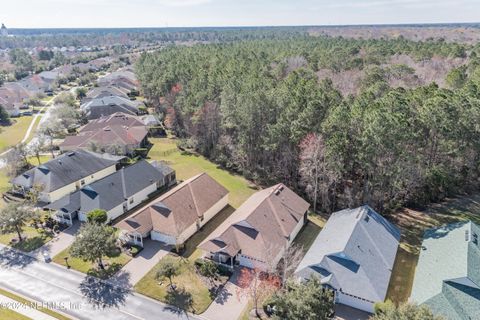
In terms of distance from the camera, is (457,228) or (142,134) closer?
(457,228)

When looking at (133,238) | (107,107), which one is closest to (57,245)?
(133,238)

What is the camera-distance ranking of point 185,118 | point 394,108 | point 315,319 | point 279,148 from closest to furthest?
point 315,319 → point 394,108 → point 279,148 → point 185,118

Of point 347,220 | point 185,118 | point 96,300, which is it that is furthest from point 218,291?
point 185,118

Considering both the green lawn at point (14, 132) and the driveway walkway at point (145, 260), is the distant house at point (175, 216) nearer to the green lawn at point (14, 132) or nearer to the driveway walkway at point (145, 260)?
the driveway walkway at point (145, 260)

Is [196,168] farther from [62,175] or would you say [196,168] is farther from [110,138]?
[62,175]

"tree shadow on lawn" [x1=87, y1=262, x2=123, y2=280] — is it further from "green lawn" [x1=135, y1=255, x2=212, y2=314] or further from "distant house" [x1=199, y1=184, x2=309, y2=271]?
"distant house" [x1=199, y1=184, x2=309, y2=271]

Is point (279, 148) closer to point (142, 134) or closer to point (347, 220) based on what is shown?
point (347, 220)
